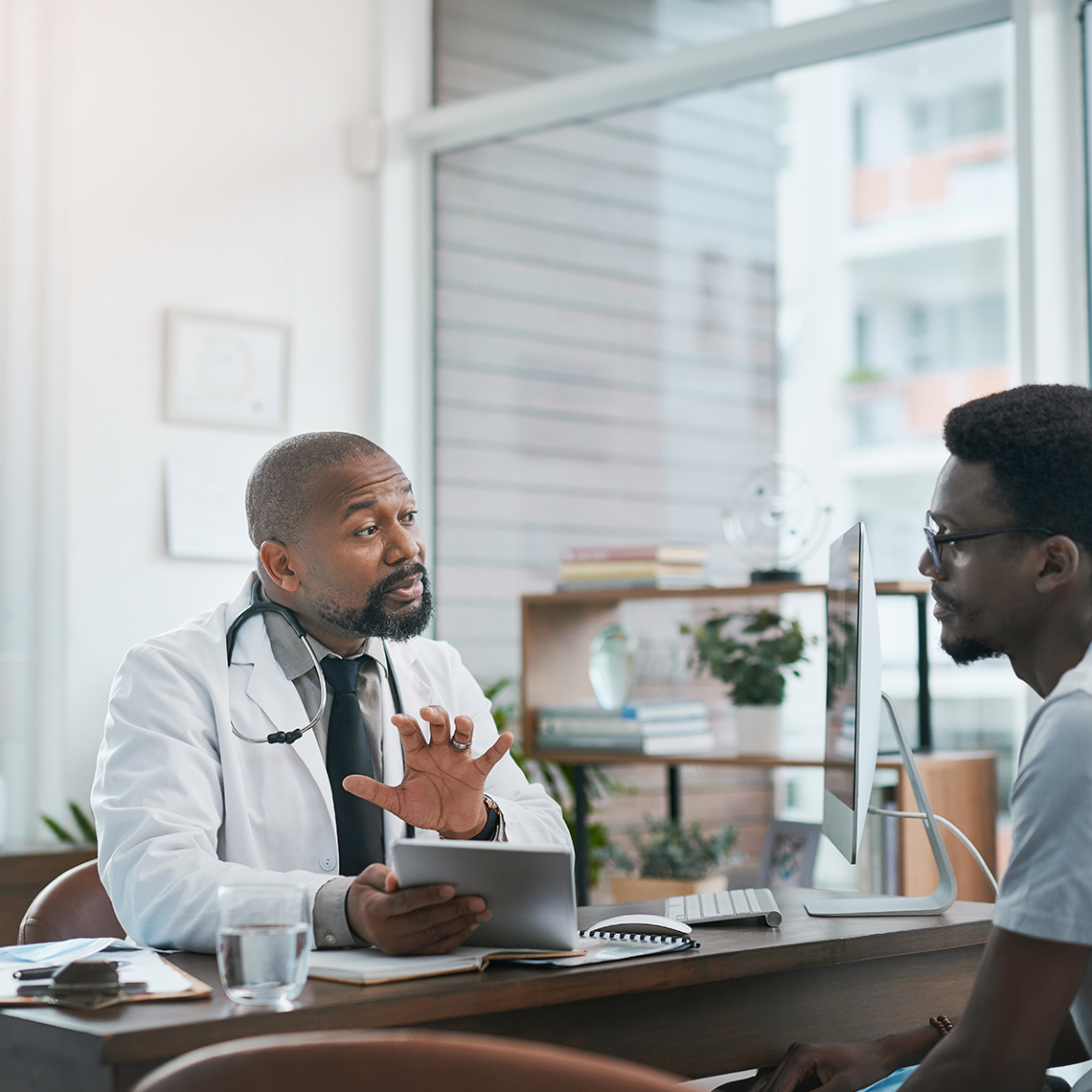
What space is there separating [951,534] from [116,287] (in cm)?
265

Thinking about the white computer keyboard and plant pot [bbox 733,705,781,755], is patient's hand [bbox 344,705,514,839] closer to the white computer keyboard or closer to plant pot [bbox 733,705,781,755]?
the white computer keyboard

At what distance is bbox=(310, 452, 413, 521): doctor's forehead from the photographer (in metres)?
2.15

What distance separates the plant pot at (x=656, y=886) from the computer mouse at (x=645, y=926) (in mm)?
1683

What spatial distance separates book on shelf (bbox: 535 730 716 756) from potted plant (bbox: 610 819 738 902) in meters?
0.20

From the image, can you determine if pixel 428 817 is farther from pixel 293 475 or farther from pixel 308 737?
pixel 293 475

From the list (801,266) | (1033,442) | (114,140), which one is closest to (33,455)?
(114,140)

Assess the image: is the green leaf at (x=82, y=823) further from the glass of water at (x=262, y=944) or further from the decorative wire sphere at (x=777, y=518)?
the glass of water at (x=262, y=944)

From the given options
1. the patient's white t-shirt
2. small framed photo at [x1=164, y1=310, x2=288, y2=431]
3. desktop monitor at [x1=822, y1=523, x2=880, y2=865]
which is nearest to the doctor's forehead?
desktop monitor at [x1=822, y1=523, x2=880, y2=865]

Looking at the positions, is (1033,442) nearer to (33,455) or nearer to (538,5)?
(33,455)

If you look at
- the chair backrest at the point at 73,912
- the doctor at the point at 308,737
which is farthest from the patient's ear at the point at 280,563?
the chair backrest at the point at 73,912

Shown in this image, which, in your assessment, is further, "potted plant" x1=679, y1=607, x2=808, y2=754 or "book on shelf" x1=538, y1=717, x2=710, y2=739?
"book on shelf" x1=538, y1=717, x2=710, y2=739

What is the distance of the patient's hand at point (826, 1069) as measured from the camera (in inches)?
60.1

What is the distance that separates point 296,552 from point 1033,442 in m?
1.11

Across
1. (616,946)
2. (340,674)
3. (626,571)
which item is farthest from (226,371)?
(616,946)
